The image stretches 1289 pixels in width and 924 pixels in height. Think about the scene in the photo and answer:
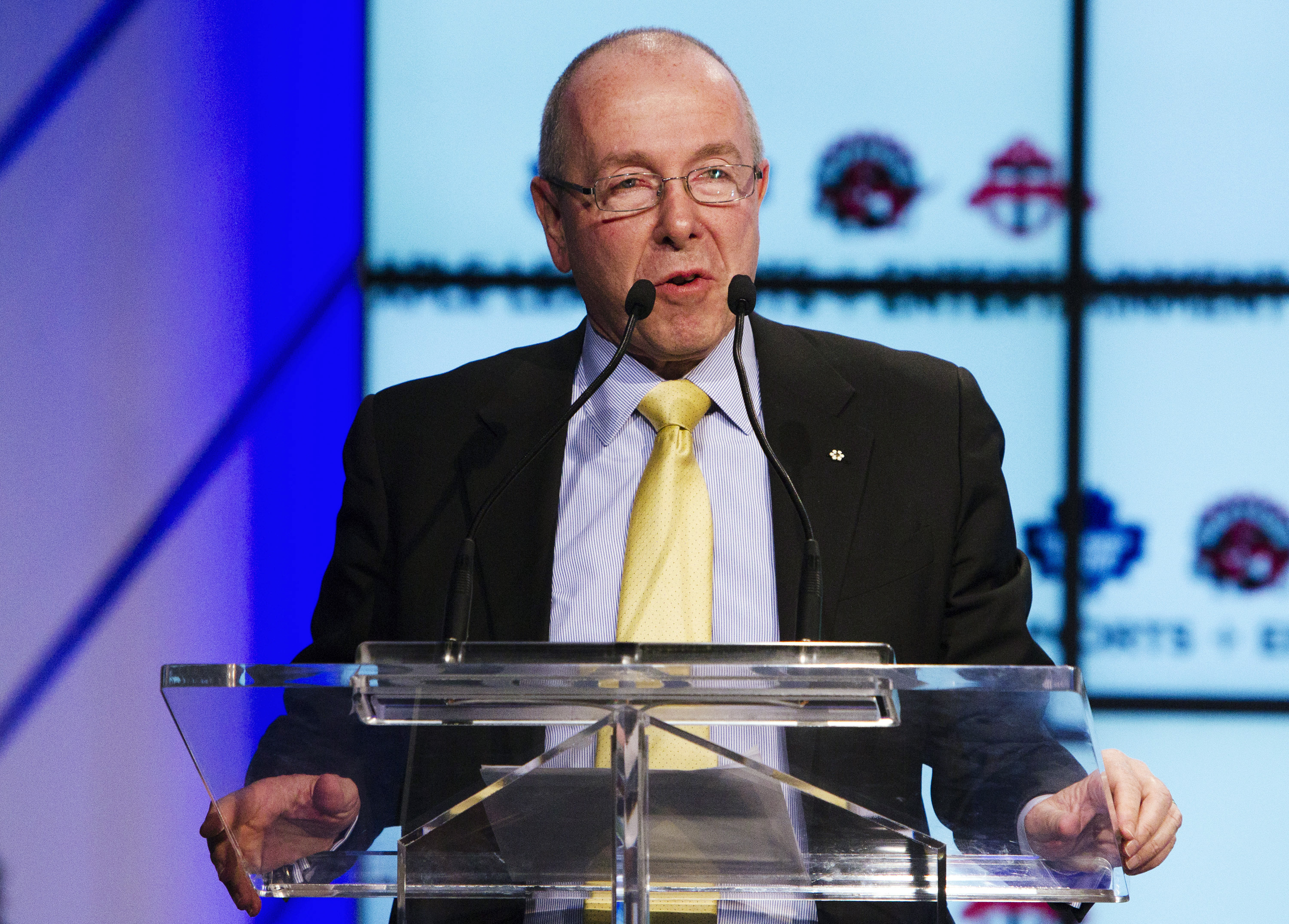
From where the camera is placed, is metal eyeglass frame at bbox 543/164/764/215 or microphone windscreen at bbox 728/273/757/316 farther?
metal eyeglass frame at bbox 543/164/764/215

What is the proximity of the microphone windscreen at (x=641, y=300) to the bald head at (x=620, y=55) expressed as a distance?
1.21 feet

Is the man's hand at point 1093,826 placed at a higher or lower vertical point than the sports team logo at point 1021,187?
lower

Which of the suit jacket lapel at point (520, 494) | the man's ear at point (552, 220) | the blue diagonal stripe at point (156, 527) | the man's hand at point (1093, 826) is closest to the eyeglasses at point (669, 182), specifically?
the man's ear at point (552, 220)

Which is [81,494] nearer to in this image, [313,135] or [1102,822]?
[313,135]

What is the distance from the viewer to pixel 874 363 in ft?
6.35

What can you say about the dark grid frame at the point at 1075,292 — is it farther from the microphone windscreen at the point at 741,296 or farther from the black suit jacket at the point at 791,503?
the microphone windscreen at the point at 741,296

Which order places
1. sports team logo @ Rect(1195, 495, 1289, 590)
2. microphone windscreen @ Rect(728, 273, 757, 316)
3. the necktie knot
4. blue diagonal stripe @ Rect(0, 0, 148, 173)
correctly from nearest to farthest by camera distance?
microphone windscreen @ Rect(728, 273, 757, 316)
the necktie knot
blue diagonal stripe @ Rect(0, 0, 148, 173)
sports team logo @ Rect(1195, 495, 1289, 590)

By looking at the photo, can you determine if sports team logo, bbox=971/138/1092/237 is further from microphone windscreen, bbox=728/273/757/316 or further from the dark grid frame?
microphone windscreen, bbox=728/273/757/316

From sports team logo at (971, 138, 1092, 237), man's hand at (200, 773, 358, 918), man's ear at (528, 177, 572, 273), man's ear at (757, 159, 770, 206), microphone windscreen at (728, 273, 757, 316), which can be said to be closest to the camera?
man's hand at (200, 773, 358, 918)

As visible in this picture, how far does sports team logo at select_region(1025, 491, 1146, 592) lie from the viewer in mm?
2875

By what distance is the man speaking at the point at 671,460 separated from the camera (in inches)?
65.6

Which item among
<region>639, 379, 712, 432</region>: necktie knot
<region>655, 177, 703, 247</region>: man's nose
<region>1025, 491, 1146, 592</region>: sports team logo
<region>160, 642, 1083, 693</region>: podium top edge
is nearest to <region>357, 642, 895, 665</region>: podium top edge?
<region>160, 642, 1083, 693</region>: podium top edge

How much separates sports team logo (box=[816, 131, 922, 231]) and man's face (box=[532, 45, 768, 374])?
117cm

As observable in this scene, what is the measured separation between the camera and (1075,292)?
297cm
